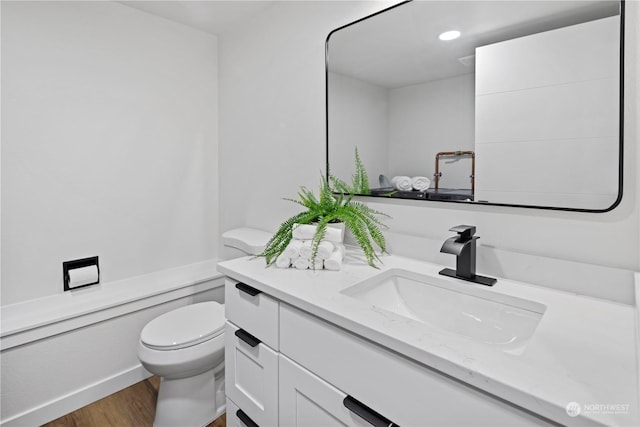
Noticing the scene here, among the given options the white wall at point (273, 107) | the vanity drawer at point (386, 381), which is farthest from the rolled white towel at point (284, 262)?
the white wall at point (273, 107)

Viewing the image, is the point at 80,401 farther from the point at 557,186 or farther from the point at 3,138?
the point at 557,186

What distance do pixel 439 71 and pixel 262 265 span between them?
1001mm

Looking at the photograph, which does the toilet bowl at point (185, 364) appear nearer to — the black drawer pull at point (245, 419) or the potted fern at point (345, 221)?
the black drawer pull at point (245, 419)

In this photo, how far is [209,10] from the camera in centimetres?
209

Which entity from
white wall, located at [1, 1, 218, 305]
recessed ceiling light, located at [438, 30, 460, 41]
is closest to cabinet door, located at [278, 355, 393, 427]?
recessed ceiling light, located at [438, 30, 460, 41]

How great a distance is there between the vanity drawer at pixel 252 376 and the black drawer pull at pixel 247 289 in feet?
0.54

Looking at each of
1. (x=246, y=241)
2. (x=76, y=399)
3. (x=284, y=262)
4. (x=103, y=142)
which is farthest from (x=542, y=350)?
(x=103, y=142)

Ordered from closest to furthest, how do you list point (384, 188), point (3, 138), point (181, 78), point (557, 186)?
point (557, 186), point (384, 188), point (3, 138), point (181, 78)

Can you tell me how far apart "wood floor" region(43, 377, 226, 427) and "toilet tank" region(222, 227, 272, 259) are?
86cm

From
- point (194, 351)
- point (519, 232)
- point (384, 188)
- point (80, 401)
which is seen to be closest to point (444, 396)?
point (519, 232)

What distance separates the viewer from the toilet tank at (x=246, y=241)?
6.16 feet

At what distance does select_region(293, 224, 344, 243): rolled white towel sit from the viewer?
1332 millimetres

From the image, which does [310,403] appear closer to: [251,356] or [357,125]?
[251,356]

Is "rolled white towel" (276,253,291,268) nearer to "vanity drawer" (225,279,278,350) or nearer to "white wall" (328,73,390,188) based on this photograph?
"vanity drawer" (225,279,278,350)
